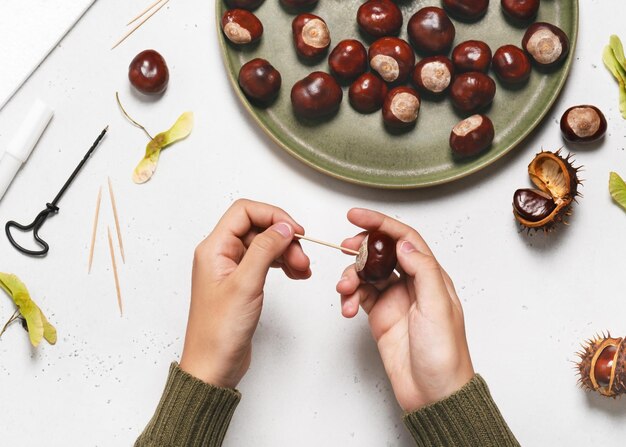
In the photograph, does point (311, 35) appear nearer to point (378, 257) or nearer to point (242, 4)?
point (242, 4)

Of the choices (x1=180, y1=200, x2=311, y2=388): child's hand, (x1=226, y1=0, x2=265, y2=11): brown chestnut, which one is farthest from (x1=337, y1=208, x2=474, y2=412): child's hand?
(x1=226, y1=0, x2=265, y2=11): brown chestnut

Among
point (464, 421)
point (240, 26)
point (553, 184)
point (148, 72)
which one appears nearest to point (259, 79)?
point (240, 26)

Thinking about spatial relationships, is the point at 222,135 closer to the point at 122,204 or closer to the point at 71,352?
the point at 122,204

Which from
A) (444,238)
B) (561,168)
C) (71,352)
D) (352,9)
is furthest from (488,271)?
(71,352)

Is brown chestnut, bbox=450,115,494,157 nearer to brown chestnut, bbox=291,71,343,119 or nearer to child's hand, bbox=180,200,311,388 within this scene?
brown chestnut, bbox=291,71,343,119

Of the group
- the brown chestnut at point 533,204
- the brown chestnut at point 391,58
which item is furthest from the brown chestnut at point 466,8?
the brown chestnut at point 533,204

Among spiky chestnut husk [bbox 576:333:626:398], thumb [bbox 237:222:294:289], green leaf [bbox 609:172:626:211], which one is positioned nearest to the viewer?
thumb [bbox 237:222:294:289]

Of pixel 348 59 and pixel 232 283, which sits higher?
pixel 348 59
